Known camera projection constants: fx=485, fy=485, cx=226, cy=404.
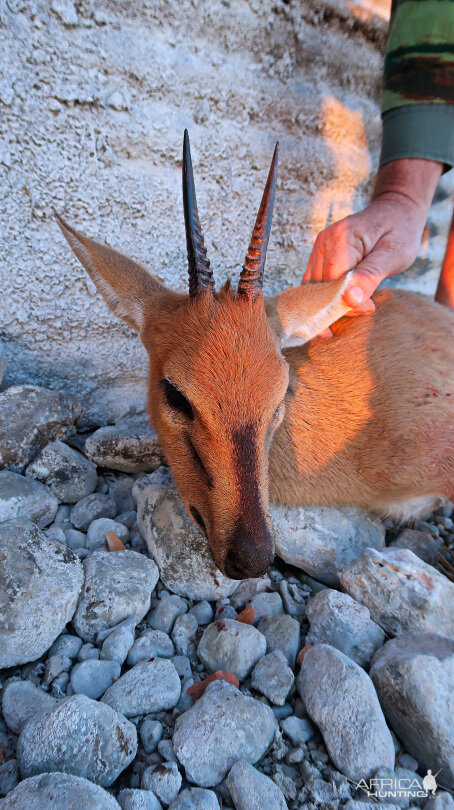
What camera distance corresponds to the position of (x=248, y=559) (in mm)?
1616

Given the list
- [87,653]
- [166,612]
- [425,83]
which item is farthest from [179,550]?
[425,83]

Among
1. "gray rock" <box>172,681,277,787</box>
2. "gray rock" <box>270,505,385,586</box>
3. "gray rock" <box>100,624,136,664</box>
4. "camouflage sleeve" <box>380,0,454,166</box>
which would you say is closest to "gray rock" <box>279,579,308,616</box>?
"gray rock" <box>270,505,385,586</box>

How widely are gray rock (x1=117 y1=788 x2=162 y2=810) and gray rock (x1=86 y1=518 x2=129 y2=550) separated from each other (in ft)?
3.56

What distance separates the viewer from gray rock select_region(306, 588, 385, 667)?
1.80m

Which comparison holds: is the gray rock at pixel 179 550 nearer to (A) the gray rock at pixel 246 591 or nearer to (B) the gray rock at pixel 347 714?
(A) the gray rock at pixel 246 591

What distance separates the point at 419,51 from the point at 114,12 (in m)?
1.80

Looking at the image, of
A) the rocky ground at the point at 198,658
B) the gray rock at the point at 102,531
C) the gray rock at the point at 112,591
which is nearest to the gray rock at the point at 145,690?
the rocky ground at the point at 198,658

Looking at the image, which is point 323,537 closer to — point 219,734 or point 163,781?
point 219,734

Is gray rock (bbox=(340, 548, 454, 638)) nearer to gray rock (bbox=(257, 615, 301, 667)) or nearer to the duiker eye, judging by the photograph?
gray rock (bbox=(257, 615, 301, 667))

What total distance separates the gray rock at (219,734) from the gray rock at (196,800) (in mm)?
55

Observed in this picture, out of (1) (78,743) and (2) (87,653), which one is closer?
(1) (78,743)

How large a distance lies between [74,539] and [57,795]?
121cm

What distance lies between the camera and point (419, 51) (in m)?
2.92

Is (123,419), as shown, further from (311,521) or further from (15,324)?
(311,521)
